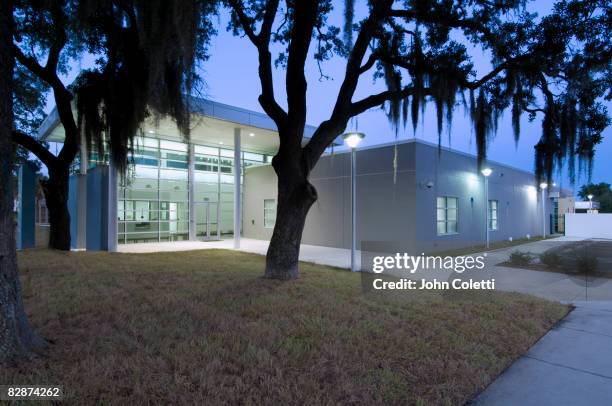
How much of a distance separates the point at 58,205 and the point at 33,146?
A: 155cm

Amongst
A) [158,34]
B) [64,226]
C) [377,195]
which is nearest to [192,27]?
[158,34]

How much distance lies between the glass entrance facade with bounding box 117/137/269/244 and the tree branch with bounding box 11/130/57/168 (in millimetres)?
4315

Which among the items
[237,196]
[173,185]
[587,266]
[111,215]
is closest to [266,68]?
[237,196]

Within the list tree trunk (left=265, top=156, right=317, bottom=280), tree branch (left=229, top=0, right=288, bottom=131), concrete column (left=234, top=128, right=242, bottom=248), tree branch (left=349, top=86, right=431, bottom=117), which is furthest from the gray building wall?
tree branch (left=229, top=0, right=288, bottom=131)

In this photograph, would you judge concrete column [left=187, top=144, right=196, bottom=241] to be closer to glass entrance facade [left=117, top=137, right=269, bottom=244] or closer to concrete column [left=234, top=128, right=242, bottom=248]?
glass entrance facade [left=117, top=137, right=269, bottom=244]

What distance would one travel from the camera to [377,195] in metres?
11.5

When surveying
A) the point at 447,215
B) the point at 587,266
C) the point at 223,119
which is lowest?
the point at 587,266

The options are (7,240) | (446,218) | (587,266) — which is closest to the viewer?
(7,240)

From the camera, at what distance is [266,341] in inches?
120

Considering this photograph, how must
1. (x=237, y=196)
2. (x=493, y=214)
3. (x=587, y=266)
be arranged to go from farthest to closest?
(x=493, y=214), (x=237, y=196), (x=587, y=266)

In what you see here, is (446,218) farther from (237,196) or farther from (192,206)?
(192,206)

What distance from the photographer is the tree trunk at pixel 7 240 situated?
→ 98.2 inches

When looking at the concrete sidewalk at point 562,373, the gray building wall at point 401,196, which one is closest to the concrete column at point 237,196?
the gray building wall at point 401,196

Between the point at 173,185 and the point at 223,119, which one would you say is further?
the point at 173,185
